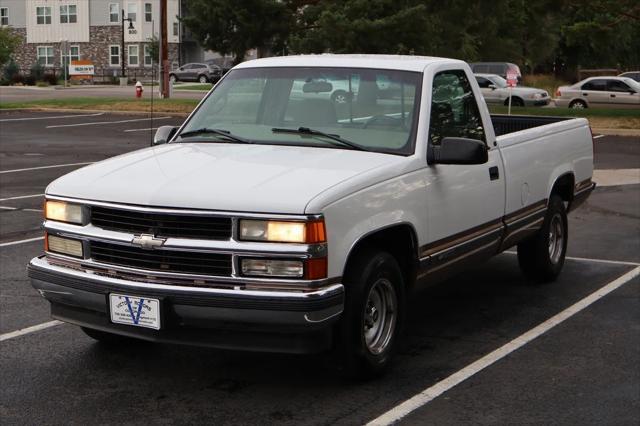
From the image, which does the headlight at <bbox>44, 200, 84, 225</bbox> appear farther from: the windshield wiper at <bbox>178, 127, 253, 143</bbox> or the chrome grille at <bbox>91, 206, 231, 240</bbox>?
the windshield wiper at <bbox>178, 127, 253, 143</bbox>

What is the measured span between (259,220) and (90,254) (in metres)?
1.08

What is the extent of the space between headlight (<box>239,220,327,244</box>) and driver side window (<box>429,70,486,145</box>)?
1617 millimetres

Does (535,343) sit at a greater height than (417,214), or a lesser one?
lesser

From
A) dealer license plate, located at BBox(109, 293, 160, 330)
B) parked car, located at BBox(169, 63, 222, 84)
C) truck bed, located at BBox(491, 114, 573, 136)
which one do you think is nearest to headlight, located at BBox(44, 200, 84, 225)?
dealer license plate, located at BBox(109, 293, 160, 330)

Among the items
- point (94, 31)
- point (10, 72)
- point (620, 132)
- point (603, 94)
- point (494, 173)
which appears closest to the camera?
point (494, 173)

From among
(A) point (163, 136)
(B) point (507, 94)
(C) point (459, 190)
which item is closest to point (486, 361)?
(C) point (459, 190)

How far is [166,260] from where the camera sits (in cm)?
546

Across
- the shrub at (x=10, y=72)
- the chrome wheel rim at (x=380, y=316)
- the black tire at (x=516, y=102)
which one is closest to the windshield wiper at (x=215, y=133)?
the chrome wheel rim at (x=380, y=316)

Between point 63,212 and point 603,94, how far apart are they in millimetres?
31198

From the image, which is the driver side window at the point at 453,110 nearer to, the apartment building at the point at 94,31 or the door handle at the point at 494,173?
the door handle at the point at 494,173

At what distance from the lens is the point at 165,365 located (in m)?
6.34

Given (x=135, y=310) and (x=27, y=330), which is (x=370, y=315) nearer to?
(x=135, y=310)

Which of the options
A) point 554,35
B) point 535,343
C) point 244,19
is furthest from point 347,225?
point 554,35

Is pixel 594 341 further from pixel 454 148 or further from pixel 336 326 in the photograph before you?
pixel 336 326
